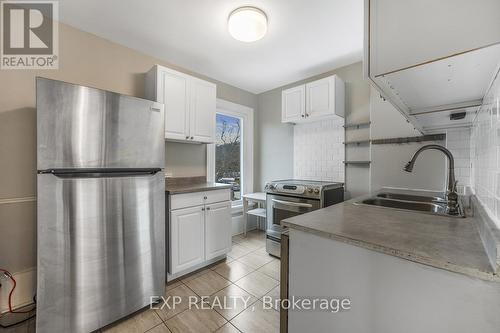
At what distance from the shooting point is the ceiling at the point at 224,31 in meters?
1.70

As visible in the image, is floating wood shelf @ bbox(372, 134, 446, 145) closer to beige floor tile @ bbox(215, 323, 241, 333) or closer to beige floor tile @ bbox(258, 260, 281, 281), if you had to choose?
beige floor tile @ bbox(258, 260, 281, 281)

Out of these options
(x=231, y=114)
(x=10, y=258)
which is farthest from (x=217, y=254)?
(x=231, y=114)

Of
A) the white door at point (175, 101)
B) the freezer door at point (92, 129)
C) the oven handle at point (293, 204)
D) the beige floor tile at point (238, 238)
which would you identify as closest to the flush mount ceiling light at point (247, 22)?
the white door at point (175, 101)

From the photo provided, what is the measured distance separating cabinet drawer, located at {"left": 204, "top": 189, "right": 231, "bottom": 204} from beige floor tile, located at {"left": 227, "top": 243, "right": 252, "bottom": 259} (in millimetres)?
766

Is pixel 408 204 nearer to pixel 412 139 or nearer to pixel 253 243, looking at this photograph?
pixel 412 139

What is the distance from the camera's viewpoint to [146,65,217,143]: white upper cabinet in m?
2.22

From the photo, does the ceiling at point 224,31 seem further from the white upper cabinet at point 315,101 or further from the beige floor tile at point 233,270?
the beige floor tile at point 233,270

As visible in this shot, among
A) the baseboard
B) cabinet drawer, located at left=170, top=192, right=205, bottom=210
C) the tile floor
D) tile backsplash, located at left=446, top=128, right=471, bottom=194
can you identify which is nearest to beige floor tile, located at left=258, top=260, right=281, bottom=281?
the tile floor

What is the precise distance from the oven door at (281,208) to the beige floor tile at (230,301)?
864 millimetres

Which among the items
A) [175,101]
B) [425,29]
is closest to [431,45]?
[425,29]

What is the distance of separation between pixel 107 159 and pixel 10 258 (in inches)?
48.5

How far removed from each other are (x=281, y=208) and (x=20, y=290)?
2.50 m

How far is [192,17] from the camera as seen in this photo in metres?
1.84

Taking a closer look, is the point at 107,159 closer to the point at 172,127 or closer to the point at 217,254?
the point at 172,127
